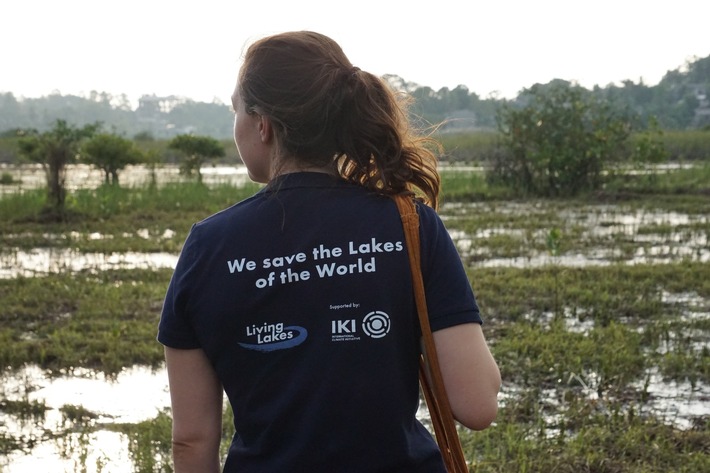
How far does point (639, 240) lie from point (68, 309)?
21.6ft

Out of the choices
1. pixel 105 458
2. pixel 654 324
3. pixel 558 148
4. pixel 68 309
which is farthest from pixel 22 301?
pixel 558 148

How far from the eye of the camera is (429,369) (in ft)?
5.13

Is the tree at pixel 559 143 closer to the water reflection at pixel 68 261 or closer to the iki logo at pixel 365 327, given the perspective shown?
the water reflection at pixel 68 261

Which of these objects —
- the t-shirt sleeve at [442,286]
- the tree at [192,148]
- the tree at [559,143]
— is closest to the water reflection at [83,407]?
the t-shirt sleeve at [442,286]

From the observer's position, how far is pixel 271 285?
153 cm

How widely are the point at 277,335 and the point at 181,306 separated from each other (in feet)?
0.57

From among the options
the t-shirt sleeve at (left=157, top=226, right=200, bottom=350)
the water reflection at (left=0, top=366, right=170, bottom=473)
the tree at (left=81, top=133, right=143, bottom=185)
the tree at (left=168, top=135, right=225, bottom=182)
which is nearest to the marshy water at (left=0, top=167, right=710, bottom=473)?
the water reflection at (left=0, top=366, right=170, bottom=473)

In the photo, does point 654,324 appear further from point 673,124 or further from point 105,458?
point 673,124

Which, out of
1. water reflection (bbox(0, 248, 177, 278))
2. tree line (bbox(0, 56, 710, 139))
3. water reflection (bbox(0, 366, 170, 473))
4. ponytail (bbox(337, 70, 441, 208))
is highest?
tree line (bbox(0, 56, 710, 139))

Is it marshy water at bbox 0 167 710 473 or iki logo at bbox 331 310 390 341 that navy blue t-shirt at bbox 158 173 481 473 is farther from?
marshy water at bbox 0 167 710 473

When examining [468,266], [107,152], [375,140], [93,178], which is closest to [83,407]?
[375,140]

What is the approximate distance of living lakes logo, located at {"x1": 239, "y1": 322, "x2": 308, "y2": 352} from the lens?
1527 mm

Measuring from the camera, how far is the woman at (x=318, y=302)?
5.00 feet

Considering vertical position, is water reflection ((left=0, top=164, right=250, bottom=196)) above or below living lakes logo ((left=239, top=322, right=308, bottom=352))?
below
